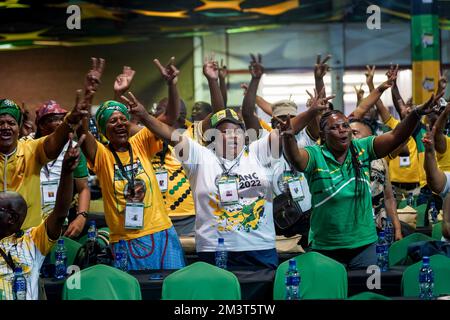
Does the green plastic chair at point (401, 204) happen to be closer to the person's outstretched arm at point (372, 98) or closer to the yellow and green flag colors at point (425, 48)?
the person's outstretched arm at point (372, 98)

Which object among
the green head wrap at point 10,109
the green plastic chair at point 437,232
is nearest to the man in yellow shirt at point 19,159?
the green head wrap at point 10,109

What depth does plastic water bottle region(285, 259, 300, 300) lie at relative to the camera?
4.45 metres

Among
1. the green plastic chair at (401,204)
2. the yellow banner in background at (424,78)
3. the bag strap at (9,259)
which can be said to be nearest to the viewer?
the bag strap at (9,259)

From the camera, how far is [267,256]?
16.7 feet

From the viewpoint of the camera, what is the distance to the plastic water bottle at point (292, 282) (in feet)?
14.6

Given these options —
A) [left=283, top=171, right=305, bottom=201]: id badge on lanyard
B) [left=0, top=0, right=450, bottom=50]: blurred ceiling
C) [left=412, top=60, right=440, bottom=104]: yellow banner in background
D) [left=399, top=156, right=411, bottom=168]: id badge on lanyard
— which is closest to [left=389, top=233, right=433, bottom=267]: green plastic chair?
[left=283, top=171, right=305, bottom=201]: id badge on lanyard

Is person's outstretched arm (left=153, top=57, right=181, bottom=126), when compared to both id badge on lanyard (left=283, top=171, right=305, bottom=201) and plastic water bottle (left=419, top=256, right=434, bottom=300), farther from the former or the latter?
plastic water bottle (left=419, top=256, right=434, bottom=300)

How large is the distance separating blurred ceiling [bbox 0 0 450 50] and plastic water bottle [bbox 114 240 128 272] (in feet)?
26.7

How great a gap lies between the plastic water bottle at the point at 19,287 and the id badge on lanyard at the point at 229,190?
1.35 m

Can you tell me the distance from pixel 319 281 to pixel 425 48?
7.79 metres

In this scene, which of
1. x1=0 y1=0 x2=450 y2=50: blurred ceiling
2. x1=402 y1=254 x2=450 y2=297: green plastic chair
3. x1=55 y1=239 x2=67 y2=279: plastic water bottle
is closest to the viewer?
x1=402 y1=254 x2=450 y2=297: green plastic chair

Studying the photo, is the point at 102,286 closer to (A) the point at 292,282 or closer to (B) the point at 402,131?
(A) the point at 292,282

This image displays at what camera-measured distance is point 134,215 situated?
16.5 ft
